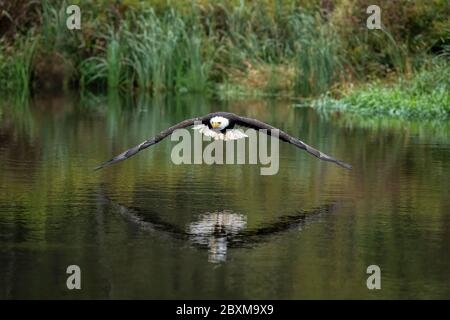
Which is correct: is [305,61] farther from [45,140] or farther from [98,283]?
[98,283]

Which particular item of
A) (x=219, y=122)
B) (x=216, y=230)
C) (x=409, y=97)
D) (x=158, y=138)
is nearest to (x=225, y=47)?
(x=409, y=97)

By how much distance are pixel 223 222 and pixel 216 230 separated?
18.4 inches

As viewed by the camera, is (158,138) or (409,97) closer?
(158,138)

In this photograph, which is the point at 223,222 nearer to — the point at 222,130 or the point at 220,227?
the point at 220,227

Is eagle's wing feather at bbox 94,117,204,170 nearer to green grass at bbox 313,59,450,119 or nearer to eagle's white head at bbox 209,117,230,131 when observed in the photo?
eagle's white head at bbox 209,117,230,131

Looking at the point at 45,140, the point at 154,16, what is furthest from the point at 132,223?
the point at 154,16

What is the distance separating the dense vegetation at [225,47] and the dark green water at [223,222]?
9.28m

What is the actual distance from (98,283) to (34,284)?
0.47 m

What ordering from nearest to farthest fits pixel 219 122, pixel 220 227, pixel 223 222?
pixel 220 227, pixel 223 222, pixel 219 122

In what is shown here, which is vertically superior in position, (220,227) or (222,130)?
(222,130)

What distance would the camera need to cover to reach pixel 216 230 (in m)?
11.3

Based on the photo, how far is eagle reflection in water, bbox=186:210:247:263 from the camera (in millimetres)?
Answer: 10334

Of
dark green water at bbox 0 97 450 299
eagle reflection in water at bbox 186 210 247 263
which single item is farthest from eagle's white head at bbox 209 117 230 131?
eagle reflection in water at bbox 186 210 247 263
